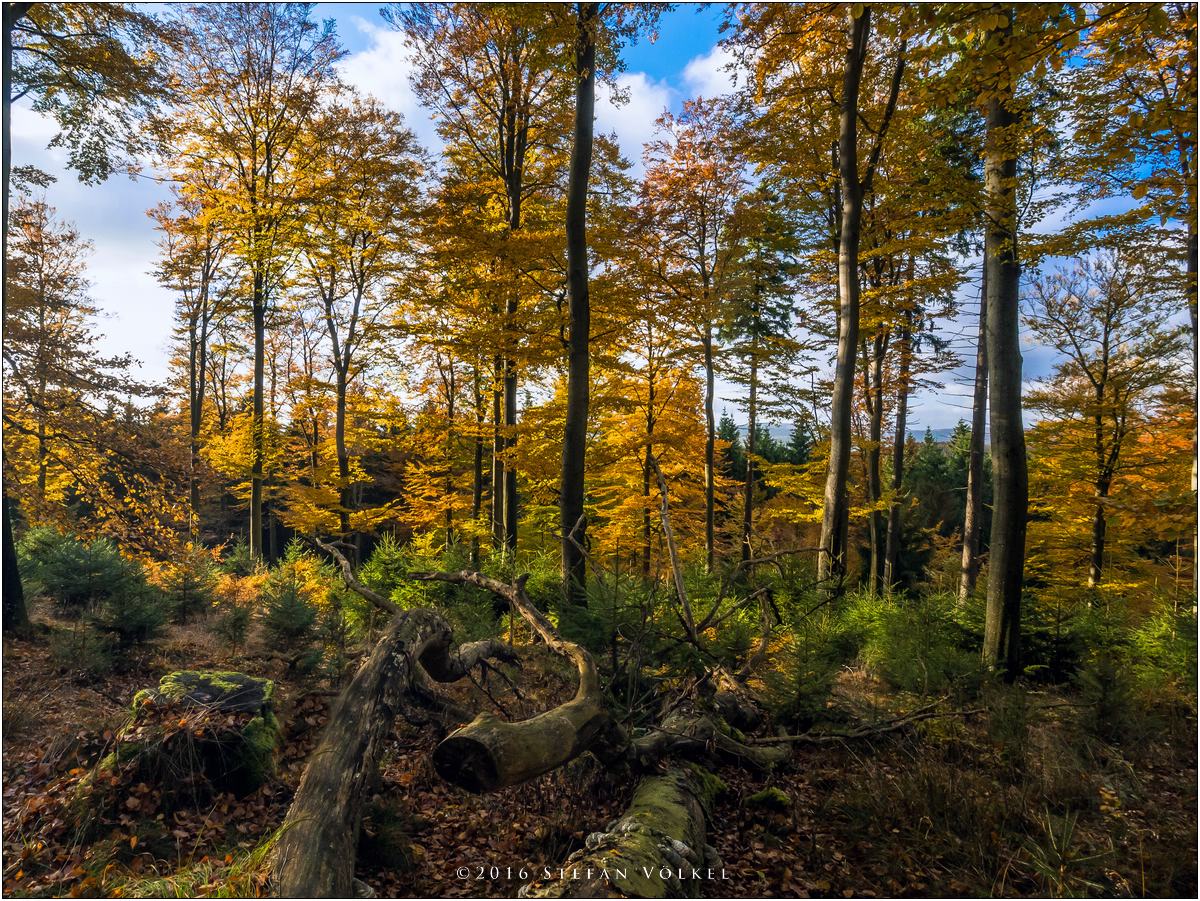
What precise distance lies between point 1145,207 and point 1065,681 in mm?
4841

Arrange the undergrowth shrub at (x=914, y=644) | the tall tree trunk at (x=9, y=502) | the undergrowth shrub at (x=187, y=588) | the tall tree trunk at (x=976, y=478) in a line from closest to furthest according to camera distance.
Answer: the undergrowth shrub at (x=914, y=644)
the tall tree trunk at (x=9, y=502)
the undergrowth shrub at (x=187, y=588)
the tall tree trunk at (x=976, y=478)

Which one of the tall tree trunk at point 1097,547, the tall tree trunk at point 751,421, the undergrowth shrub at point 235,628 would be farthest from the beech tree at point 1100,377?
the undergrowth shrub at point 235,628

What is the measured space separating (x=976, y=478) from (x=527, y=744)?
1308 cm

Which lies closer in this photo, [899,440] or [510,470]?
[510,470]

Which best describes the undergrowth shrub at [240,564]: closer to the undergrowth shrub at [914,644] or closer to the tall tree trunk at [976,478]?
the undergrowth shrub at [914,644]

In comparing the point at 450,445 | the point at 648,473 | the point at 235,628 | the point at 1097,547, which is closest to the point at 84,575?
the point at 235,628

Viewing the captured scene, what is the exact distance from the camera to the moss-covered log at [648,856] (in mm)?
2578

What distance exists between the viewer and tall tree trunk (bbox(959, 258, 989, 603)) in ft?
33.5

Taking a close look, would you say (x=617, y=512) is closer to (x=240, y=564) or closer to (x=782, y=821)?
(x=240, y=564)

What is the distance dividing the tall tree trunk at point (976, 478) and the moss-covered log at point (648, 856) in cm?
767

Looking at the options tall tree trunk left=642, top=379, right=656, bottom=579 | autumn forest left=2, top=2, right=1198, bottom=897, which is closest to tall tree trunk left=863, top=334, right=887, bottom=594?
autumn forest left=2, top=2, right=1198, bottom=897

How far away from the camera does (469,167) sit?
13383mm

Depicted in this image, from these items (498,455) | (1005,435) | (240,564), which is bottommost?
(240,564)

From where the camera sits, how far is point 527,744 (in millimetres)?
2779
